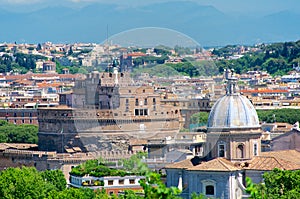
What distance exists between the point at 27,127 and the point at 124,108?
12521 millimetres

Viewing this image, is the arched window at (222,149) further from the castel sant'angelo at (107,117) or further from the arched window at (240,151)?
the castel sant'angelo at (107,117)

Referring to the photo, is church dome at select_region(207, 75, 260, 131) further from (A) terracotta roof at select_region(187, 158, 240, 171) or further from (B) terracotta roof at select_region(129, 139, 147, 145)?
(B) terracotta roof at select_region(129, 139, 147, 145)

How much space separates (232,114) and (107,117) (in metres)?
25.6

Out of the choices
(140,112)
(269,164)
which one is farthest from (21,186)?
(140,112)

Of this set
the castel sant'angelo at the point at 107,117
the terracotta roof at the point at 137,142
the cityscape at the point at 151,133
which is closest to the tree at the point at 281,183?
the cityscape at the point at 151,133

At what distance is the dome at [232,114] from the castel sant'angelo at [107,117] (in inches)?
719

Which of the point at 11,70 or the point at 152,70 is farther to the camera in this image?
the point at 11,70

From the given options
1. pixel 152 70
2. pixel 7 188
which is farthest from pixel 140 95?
pixel 7 188

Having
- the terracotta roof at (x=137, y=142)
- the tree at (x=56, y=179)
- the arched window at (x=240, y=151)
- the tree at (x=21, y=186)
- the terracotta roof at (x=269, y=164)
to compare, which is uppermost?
the arched window at (x=240, y=151)

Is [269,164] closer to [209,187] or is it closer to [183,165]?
[209,187]

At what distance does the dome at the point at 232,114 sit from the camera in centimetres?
3772

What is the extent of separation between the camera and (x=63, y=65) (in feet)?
→ 542

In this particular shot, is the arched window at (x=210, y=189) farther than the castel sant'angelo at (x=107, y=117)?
No

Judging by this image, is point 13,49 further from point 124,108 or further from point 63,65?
point 124,108
